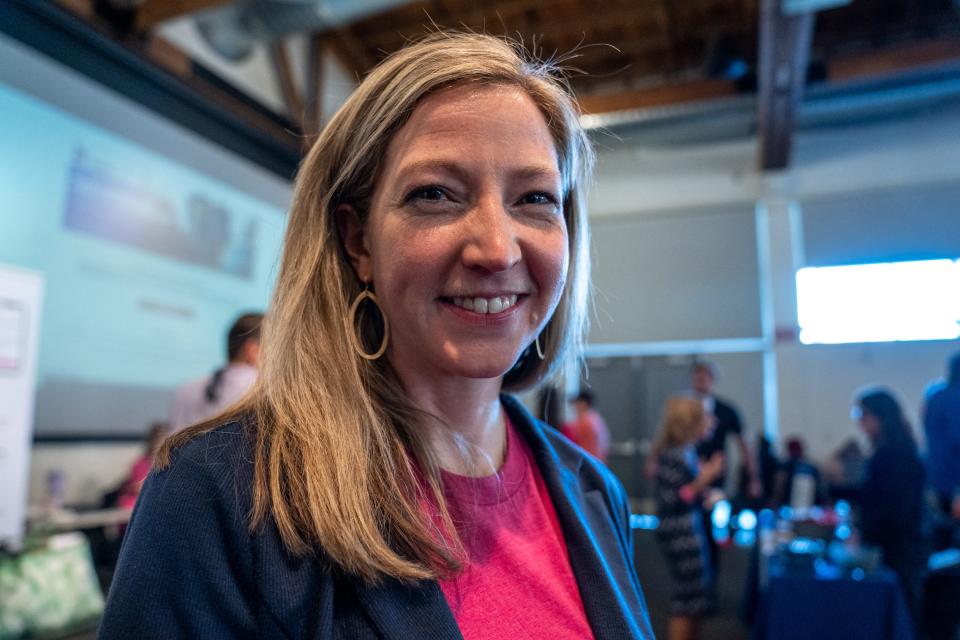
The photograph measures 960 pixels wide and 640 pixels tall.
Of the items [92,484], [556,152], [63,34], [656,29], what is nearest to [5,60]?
[63,34]

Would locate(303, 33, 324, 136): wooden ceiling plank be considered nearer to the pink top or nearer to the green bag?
the green bag

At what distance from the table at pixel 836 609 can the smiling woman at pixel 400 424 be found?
7.91ft

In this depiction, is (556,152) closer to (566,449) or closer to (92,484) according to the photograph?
(566,449)

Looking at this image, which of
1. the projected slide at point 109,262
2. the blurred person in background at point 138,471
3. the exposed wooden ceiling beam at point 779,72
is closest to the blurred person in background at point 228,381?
the projected slide at point 109,262

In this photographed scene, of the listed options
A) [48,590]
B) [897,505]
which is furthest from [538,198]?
[897,505]

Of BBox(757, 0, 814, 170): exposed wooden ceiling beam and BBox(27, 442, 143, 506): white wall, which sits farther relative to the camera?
BBox(757, 0, 814, 170): exposed wooden ceiling beam

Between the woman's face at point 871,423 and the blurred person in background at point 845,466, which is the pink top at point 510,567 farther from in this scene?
the blurred person in background at point 845,466

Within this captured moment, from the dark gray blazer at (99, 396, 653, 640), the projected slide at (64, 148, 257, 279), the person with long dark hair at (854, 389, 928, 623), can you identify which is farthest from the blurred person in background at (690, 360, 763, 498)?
the dark gray blazer at (99, 396, 653, 640)

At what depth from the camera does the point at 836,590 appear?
300 centimetres

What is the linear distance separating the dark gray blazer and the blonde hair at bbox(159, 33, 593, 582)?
0.02 meters

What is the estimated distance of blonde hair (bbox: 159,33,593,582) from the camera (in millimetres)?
752

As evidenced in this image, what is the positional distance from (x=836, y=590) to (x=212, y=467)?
312cm

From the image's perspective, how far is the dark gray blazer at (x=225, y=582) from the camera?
2.15 ft

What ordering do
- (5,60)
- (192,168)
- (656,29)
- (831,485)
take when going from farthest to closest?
(656,29)
(831,485)
(192,168)
(5,60)
